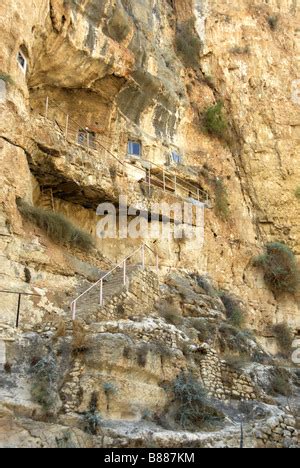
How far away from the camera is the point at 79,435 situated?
8773mm

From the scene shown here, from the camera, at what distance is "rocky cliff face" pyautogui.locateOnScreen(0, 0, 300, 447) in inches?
405

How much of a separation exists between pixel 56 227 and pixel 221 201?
323 inches

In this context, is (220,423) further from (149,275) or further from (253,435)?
(149,275)

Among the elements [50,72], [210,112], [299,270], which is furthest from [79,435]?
[210,112]

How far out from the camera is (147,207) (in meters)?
18.1

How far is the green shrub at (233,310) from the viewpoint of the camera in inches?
674

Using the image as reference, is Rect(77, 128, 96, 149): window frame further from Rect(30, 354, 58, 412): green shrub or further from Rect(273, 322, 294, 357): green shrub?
Rect(30, 354, 58, 412): green shrub

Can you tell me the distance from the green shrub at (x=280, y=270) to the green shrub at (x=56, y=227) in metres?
7.43

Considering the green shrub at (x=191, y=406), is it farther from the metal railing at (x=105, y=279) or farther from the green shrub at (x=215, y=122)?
the green shrub at (x=215, y=122)

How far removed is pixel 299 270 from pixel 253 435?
38.6 ft

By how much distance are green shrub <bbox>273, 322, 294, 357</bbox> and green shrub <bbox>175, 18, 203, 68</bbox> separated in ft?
39.0

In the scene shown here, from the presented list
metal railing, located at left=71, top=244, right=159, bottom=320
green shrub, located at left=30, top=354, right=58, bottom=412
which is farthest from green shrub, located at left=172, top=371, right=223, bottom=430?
metal railing, located at left=71, top=244, right=159, bottom=320

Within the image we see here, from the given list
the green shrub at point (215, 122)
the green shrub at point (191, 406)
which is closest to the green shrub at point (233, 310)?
the green shrub at point (191, 406)

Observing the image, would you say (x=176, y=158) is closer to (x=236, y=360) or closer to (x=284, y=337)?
(x=284, y=337)
